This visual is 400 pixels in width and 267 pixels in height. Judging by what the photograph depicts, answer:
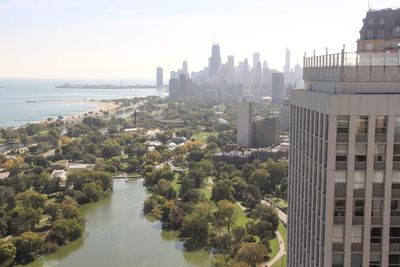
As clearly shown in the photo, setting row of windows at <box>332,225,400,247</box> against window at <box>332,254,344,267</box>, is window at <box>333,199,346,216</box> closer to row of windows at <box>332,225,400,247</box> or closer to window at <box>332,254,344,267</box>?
row of windows at <box>332,225,400,247</box>

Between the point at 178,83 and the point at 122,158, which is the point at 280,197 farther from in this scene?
the point at 178,83

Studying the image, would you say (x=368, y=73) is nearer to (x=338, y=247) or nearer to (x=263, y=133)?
(x=338, y=247)

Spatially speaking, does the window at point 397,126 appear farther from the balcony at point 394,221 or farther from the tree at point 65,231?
the tree at point 65,231

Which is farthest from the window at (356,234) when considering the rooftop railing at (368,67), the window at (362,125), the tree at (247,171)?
the tree at (247,171)

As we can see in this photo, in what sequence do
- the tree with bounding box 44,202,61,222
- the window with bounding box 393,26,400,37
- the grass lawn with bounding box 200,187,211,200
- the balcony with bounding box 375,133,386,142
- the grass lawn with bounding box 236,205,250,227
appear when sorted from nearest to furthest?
the balcony with bounding box 375,133,386,142, the window with bounding box 393,26,400,37, the tree with bounding box 44,202,61,222, the grass lawn with bounding box 236,205,250,227, the grass lawn with bounding box 200,187,211,200

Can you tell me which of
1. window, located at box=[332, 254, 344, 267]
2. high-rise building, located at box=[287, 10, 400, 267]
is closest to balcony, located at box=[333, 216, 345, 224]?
high-rise building, located at box=[287, 10, 400, 267]

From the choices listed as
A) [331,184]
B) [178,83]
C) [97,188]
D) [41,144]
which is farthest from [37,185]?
[178,83]
